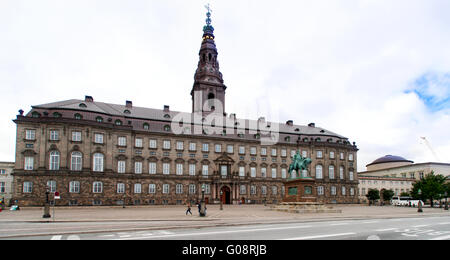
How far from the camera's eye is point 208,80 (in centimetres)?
7762

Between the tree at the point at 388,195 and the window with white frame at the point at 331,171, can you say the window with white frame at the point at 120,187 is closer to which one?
the window with white frame at the point at 331,171

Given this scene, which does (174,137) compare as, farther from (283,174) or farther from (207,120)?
(283,174)

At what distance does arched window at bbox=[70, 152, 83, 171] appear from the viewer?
54.7m

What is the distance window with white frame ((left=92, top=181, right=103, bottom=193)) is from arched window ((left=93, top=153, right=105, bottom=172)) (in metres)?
2.36

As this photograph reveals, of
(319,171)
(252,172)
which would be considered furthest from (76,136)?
(319,171)

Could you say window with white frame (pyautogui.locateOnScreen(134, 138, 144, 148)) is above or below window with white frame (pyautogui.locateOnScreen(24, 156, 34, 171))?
above

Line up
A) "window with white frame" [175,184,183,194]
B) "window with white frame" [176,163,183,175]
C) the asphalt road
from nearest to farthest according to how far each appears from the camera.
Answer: the asphalt road, "window with white frame" [175,184,183,194], "window with white frame" [176,163,183,175]

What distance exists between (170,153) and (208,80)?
75.2ft

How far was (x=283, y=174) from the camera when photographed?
73.4 m

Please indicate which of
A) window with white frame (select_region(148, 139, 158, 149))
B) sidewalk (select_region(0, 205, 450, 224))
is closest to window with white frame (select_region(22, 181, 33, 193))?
sidewalk (select_region(0, 205, 450, 224))

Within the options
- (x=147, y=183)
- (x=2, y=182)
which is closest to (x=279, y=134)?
(x=147, y=183)

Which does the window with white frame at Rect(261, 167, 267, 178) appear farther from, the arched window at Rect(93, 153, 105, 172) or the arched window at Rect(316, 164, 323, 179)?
the arched window at Rect(93, 153, 105, 172)

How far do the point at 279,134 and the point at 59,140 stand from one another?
46989 mm

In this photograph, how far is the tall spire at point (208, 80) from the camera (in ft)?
253
